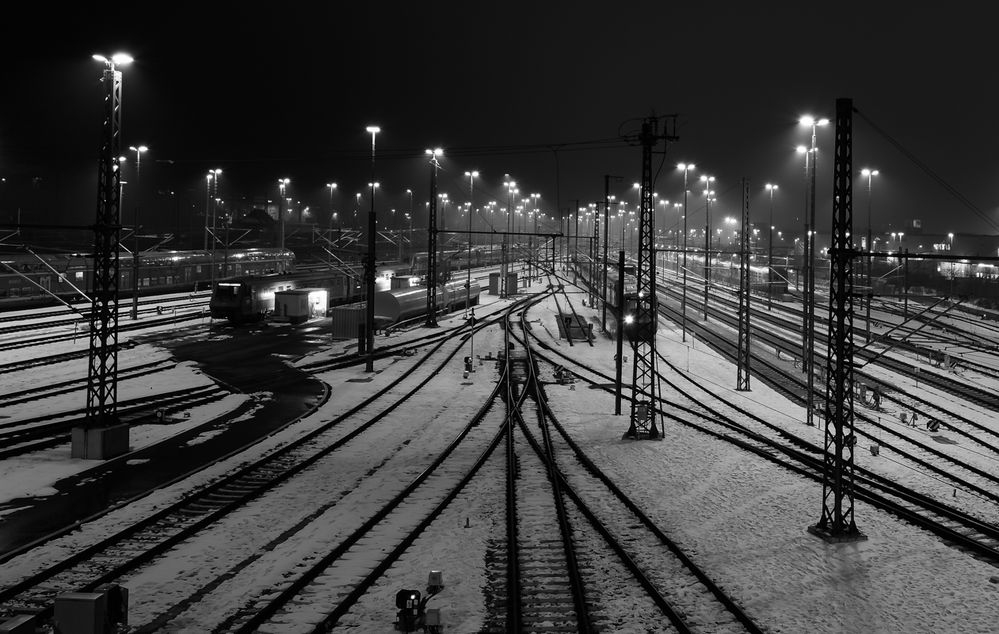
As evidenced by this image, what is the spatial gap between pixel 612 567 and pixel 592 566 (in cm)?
30

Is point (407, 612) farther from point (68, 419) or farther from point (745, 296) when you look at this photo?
point (745, 296)

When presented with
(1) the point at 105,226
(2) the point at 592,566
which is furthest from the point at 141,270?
(2) the point at 592,566

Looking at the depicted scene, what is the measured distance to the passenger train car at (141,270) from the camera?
4484 cm

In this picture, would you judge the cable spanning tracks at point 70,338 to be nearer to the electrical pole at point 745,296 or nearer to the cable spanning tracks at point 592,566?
the cable spanning tracks at point 592,566

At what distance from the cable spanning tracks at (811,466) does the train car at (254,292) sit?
883 inches

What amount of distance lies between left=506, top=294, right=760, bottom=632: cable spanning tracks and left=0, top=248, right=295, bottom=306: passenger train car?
94.9 ft

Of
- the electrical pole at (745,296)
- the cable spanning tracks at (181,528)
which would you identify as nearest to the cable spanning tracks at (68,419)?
the cable spanning tracks at (181,528)

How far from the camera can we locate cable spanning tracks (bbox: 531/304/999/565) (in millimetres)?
13302

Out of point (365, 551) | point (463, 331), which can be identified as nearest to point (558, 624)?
point (365, 551)

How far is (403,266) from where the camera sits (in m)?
68.1

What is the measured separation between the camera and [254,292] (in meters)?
44.9

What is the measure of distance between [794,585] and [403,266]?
59.2 metres

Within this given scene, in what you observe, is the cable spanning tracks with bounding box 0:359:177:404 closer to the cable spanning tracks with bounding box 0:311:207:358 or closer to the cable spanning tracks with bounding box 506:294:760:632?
the cable spanning tracks with bounding box 0:311:207:358

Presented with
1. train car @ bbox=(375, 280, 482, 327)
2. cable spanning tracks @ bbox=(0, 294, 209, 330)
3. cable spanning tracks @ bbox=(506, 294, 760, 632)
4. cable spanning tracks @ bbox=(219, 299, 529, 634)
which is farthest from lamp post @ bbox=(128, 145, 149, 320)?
cable spanning tracks @ bbox=(506, 294, 760, 632)
